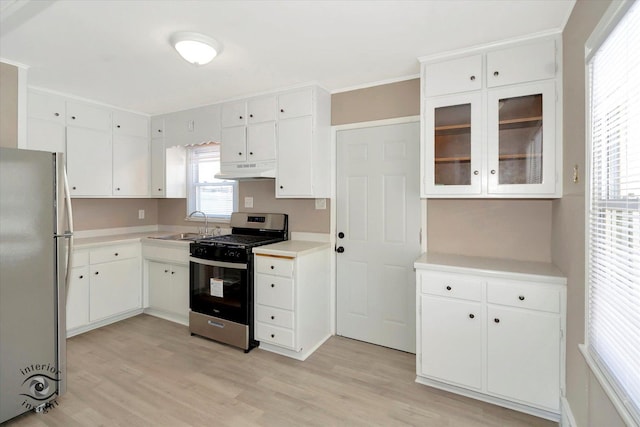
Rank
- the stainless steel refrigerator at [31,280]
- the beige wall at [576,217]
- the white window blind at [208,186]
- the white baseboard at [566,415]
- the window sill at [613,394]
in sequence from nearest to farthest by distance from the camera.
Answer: the window sill at [613,394]
the beige wall at [576,217]
the white baseboard at [566,415]
the stainless steel refrigerator at [31,280]
the white window blind at [208,186]

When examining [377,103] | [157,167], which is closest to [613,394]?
[377,103]

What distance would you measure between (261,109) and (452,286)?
7.80 feet

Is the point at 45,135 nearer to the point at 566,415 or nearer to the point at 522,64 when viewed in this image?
the point at 522,64

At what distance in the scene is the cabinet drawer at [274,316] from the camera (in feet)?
9.41

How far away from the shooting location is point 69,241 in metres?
2.25

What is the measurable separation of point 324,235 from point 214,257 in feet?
3.57

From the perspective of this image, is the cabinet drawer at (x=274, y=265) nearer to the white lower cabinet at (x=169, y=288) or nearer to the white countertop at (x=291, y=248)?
the white countertop at (x=291, y=248)

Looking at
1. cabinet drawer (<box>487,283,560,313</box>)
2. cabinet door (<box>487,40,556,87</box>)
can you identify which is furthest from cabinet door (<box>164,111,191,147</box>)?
cabinet drawer (<box>487,283,560,313</box>)

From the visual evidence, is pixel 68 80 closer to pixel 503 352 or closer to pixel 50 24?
pixel 50 24

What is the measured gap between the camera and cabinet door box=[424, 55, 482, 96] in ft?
7.70

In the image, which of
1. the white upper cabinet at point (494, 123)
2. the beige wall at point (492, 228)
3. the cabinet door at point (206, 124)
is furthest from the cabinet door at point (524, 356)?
the cabinet door at point (206, 124)

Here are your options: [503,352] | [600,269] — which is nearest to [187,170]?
[503,352]

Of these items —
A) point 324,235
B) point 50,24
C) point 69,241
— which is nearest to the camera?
point 50,24

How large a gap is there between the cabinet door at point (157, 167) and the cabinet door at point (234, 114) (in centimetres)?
113
